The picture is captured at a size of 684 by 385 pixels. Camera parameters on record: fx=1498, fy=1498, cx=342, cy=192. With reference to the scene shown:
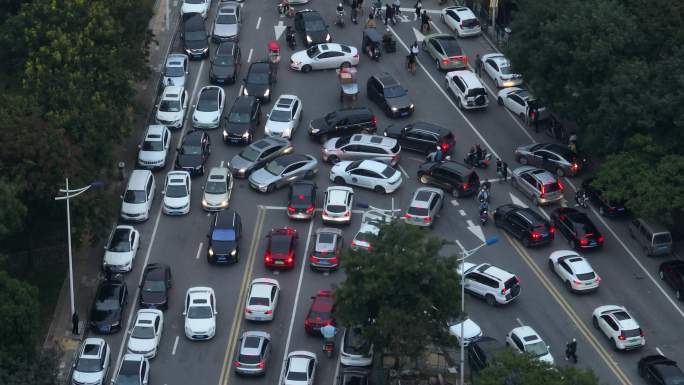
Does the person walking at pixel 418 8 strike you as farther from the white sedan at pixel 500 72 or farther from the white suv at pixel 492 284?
the white suv at pixel 492 284

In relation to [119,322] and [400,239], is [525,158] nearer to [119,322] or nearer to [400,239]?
[400,239]

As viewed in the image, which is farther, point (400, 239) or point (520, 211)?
point (520, 211)

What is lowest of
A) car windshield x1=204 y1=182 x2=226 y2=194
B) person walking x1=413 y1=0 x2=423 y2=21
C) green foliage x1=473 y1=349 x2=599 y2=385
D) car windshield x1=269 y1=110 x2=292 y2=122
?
person walking x1=413 y1=0 x2=423 y2=21

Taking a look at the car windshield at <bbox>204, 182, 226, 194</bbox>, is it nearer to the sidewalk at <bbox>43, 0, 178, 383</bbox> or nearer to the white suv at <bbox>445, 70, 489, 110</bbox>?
the sidewalk at <bbox>43, 0, 178, 383</bbox>

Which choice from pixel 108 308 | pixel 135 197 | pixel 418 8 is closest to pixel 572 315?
pixel 108 308

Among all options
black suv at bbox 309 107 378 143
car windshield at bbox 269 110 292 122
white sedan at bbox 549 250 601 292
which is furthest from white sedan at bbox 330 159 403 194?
white sedan at bbox 549 250 601 292

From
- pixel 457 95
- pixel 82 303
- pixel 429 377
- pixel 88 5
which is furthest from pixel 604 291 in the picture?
pixel 88 5

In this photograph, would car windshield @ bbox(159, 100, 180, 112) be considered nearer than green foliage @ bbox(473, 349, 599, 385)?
No

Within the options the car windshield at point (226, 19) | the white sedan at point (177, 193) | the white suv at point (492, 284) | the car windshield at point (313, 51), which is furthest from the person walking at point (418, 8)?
the white suv at point (492, 284)
